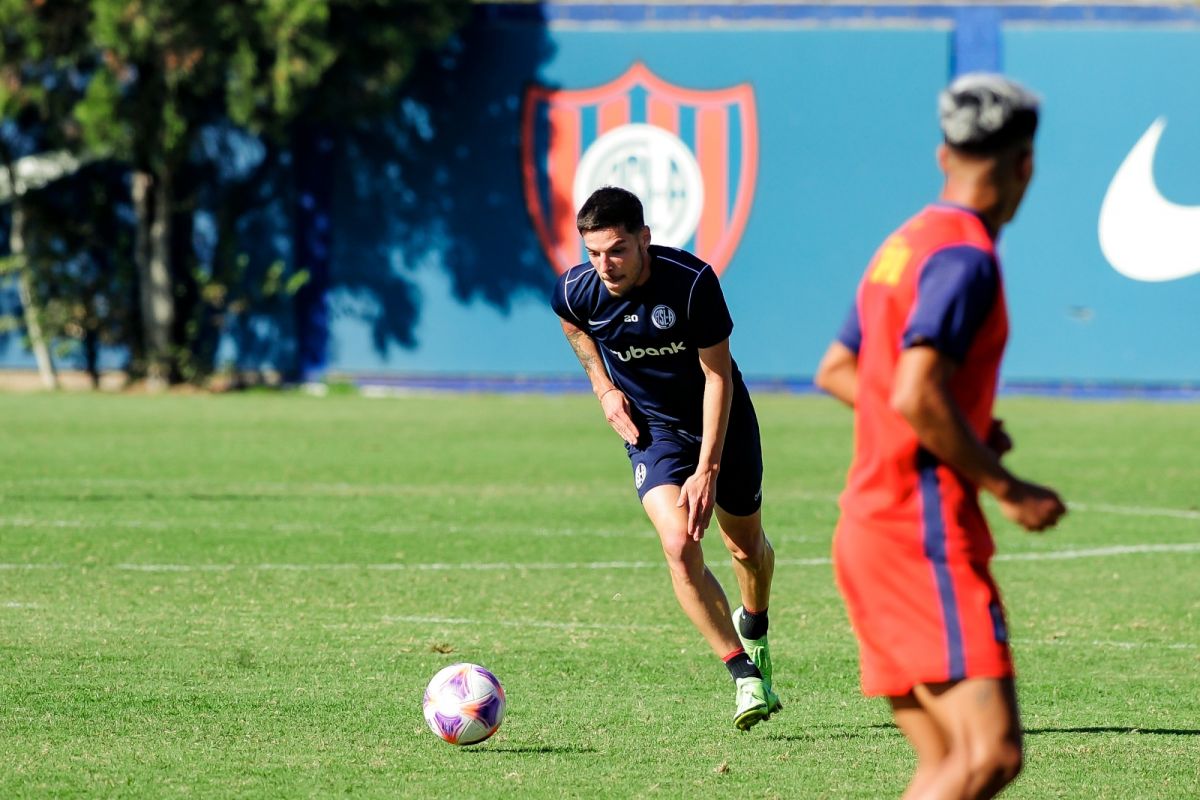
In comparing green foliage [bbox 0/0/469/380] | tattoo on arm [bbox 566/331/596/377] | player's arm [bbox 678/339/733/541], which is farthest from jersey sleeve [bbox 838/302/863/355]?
green foliage [bbox 0/0/469/380]

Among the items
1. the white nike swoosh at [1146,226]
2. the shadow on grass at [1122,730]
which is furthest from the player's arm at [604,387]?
the white nike swoosh at [1146,226]

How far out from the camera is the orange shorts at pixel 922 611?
387 centimetres

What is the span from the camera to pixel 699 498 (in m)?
6.82

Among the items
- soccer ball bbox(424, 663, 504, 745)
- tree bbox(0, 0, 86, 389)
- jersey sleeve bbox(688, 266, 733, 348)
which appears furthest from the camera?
tree bbox(0, 0, 86, 389)

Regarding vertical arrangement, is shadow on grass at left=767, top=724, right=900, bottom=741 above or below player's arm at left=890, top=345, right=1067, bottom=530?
below

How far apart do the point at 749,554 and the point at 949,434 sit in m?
3.68

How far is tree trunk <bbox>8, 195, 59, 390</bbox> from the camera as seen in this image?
2723 centimetres

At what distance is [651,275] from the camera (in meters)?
7.06

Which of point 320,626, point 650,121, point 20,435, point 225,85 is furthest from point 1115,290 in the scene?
point 320,626

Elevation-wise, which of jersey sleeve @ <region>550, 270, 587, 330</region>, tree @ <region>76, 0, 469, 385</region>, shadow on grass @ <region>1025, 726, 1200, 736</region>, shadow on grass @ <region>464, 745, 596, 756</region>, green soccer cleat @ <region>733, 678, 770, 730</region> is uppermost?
tree @ <region>76, 0, 469, 385</region>

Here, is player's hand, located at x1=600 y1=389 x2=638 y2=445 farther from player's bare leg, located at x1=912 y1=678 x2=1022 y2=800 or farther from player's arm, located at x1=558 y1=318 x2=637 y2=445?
player's bare leg, located at x1=912 y1=678 x2=1022 y2=800

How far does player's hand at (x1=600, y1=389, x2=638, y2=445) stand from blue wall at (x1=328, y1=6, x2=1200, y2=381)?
61.5 ft

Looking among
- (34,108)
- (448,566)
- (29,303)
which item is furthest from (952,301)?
(29,303)

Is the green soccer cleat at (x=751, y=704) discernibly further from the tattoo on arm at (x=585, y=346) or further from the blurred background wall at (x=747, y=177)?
the blurred background wall at (x=747, y=177)
